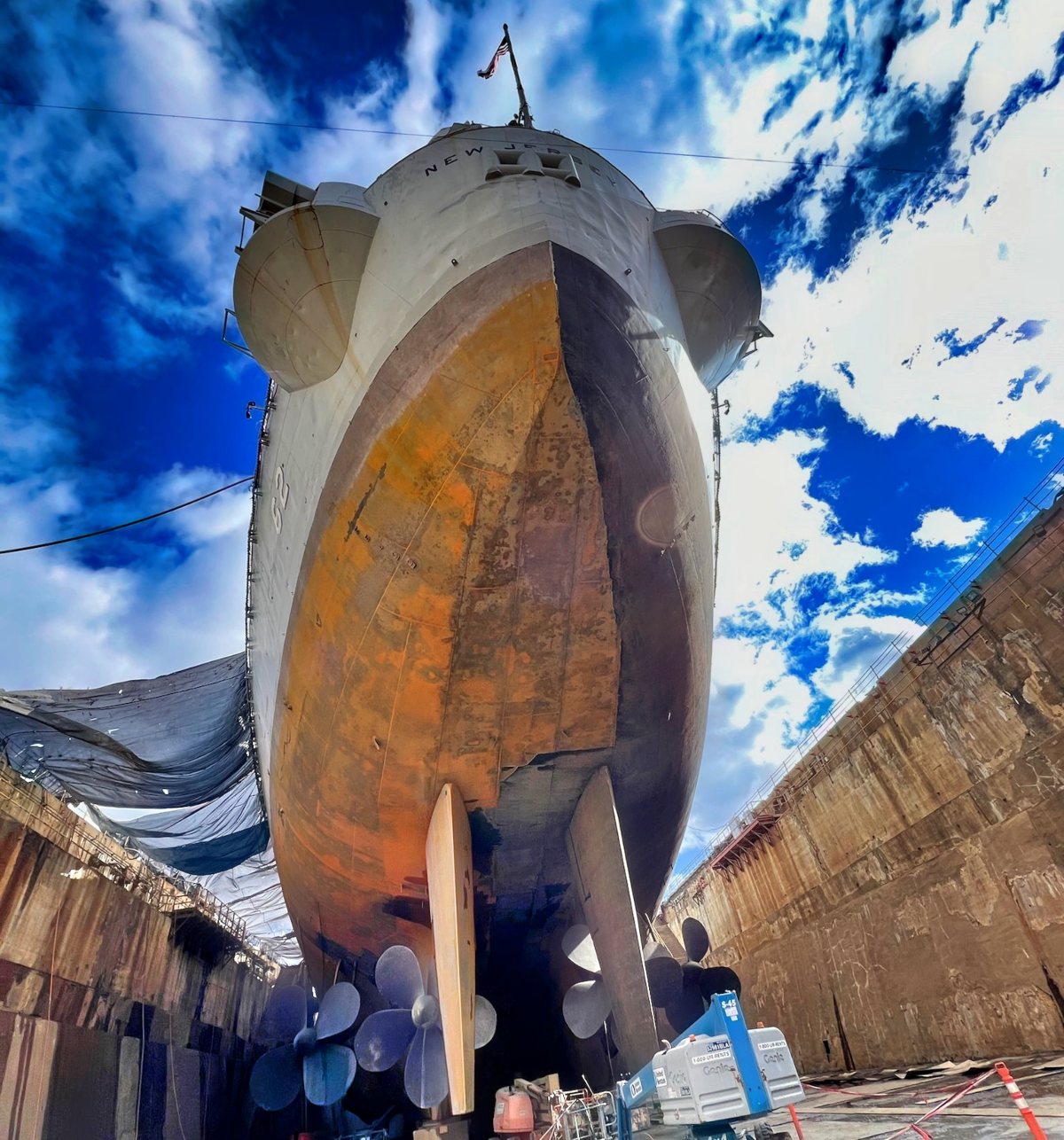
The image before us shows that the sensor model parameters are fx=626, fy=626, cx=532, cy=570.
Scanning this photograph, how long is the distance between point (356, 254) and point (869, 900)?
12.1 m

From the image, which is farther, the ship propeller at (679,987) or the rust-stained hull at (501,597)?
the ship propeller at (679,987)

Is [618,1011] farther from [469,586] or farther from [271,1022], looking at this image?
[271,1022]

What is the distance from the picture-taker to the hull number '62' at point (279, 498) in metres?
6.86

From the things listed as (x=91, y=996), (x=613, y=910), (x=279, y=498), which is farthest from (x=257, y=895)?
(x=613, y=910)

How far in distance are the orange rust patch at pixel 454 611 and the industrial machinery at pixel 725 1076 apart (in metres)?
2.77

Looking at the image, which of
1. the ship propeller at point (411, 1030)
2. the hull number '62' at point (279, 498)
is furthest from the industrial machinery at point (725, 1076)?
the hull number '62' at point (279, 498)

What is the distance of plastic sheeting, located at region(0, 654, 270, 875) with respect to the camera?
9.98 metres

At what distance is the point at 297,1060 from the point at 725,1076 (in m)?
7.79

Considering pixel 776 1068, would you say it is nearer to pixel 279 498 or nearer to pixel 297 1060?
pixel 279 498

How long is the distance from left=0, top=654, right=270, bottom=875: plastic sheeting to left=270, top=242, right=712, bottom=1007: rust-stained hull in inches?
167

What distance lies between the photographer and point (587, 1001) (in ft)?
22.4

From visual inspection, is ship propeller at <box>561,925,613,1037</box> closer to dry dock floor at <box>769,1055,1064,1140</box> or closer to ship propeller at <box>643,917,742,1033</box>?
ship propeller at <box>643,917,742,1033</box>

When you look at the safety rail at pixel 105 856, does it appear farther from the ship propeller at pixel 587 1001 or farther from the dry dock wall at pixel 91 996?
the ship propeller at pixel 587 1001

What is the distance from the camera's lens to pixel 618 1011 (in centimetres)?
582
